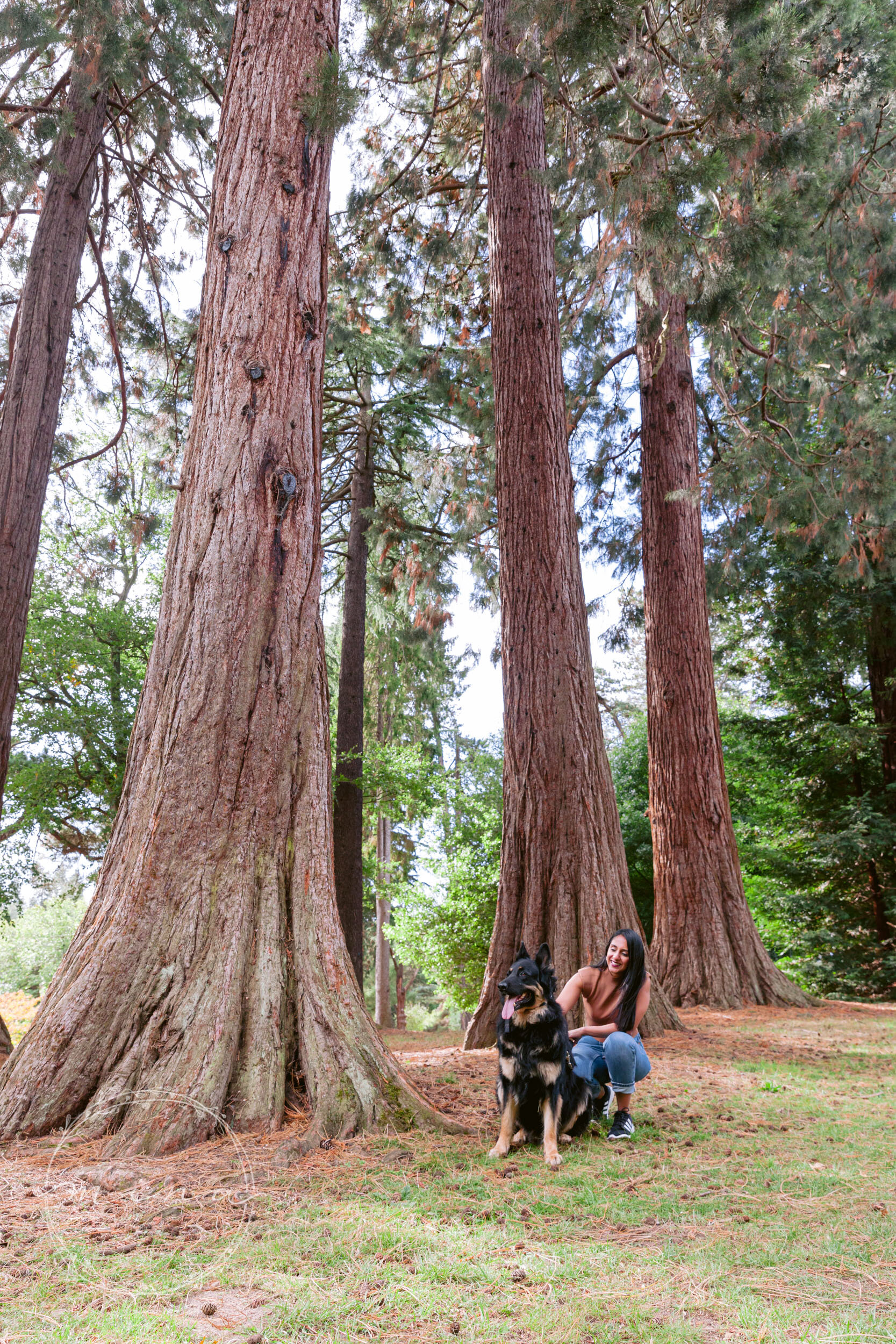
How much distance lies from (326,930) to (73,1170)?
140 cm

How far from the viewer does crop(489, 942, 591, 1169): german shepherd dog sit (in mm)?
3611

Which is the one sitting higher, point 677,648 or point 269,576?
point 677,648

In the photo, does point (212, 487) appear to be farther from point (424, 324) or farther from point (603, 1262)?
point (424, 324)

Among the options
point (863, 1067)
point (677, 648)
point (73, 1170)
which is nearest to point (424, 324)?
point (677, 648)

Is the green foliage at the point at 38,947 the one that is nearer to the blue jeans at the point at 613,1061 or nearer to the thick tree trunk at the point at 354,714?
the thick tree trunk at the point at 354,714

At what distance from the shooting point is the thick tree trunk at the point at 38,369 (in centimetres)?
754

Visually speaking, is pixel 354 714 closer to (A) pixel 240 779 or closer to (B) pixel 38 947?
(A) pixel 240 779

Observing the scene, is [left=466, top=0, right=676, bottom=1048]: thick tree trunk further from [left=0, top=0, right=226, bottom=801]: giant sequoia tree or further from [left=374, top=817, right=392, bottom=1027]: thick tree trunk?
[left=374, top=817, right=392, bottom=1027]: thick tree trunk

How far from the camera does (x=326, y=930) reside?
13.1 feet

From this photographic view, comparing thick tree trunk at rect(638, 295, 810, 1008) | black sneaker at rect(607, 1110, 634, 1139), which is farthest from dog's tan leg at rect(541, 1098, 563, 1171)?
thick tree trunk at rect(638, 295, 810, 1008)

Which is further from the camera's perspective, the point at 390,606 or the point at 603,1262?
the point at 390,606

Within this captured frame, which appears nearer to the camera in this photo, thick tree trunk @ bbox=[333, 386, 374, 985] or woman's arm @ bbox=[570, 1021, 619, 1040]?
woman's arm @ bbox=[570, 1021, 619, 1040]

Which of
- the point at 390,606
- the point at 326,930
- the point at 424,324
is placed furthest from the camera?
the point at 390,606

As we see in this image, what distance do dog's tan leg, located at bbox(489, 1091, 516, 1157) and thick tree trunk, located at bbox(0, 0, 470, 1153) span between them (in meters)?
0.40
